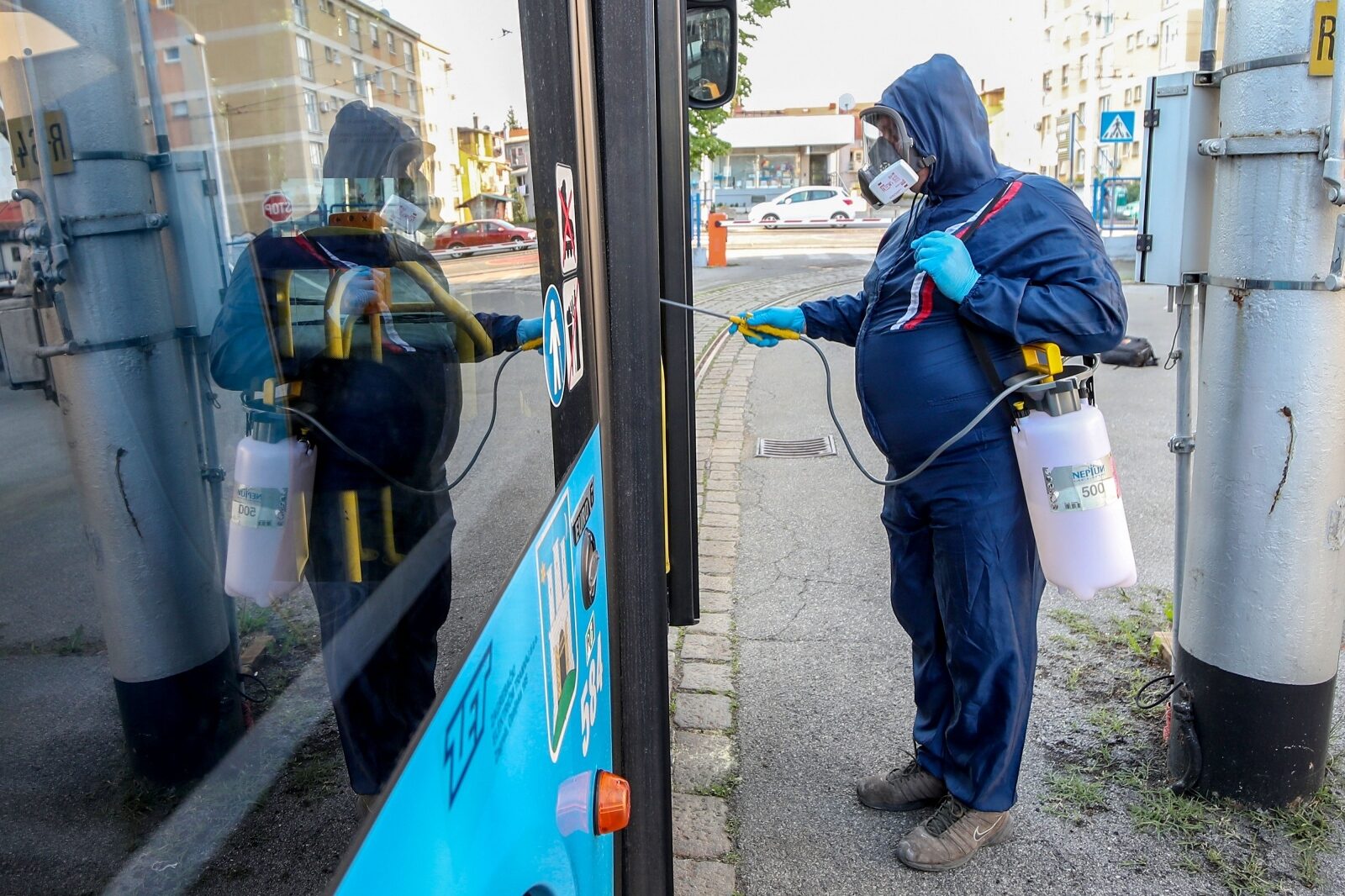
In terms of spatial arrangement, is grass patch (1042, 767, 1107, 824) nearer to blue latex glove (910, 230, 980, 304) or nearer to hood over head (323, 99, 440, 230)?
blue latex glove (910, 230, 980, 304)

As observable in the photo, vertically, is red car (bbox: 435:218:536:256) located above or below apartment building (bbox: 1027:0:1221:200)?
below

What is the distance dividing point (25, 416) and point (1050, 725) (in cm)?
338

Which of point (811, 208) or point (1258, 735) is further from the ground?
point (811, 208)

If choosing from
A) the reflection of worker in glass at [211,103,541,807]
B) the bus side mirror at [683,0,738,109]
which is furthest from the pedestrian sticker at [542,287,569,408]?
the bus side mirror at [683,0,738,109]

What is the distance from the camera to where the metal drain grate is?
22.1 feet

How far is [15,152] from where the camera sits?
1.64 feet

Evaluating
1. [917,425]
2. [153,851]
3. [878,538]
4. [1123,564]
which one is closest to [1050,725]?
[1123,564]

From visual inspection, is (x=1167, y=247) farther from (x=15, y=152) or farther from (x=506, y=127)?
(x=15, y=152)

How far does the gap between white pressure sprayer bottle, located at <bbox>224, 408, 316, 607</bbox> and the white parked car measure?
112ft

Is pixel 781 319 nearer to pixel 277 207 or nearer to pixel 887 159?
pixel 887 159

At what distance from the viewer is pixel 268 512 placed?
0.69 meters

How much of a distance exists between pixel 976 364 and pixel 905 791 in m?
1.25

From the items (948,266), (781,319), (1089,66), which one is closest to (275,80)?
(948,266)

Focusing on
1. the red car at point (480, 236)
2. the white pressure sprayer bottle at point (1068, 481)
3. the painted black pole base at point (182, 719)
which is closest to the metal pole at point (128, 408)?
the painted black pole base at point (182, 719)
